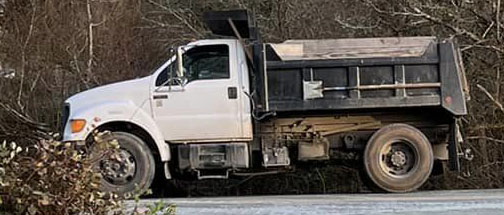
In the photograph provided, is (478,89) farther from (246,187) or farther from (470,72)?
(246,187)

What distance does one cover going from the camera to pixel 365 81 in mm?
12859


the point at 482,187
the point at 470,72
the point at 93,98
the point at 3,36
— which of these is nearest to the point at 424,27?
the point at 470,72

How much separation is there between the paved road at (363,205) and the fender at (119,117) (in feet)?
5.08

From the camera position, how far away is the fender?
13148mm

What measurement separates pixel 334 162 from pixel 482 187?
3217 millimetres

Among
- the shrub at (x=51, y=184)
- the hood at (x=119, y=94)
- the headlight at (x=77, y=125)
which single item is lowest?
the shrub at (x=51, y=184)

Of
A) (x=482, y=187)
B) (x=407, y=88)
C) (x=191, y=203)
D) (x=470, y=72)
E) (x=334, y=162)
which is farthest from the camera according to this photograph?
(x=470, y=72)

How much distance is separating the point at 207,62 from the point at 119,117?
1.51 metres

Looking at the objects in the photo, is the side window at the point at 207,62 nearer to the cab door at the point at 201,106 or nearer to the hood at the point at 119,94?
the cab door at the point at 201,106

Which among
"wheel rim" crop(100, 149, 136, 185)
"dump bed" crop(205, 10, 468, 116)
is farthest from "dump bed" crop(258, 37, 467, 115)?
"wheel rim" crop(100, 149, 136, 185)

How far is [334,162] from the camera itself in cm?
1486

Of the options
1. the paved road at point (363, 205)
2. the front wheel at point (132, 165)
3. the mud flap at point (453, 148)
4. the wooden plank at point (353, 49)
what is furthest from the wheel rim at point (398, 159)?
the front wheel at point (132, 165)

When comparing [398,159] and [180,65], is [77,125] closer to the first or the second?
[180,65]

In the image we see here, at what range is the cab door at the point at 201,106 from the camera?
43.2 feet
